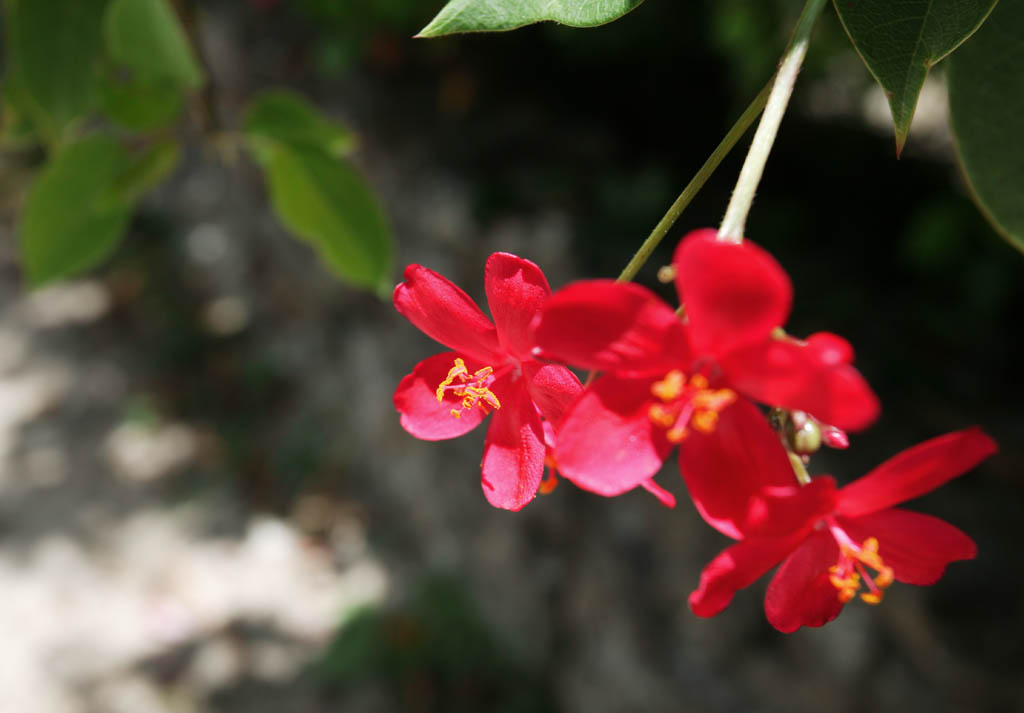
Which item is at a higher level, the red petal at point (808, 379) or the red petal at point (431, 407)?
the red petal at point (808, 379)

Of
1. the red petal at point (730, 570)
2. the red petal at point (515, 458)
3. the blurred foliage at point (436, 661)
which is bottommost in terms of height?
the blurred foliage at point (436, 661)

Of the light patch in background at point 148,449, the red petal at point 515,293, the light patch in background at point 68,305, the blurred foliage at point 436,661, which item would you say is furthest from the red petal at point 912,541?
the light patch in background at point 68,305

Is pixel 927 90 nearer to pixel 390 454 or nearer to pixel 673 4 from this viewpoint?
pixel 673 4

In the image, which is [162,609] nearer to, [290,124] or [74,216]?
[74,216]

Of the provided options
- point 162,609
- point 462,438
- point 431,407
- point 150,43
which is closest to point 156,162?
point 150,43

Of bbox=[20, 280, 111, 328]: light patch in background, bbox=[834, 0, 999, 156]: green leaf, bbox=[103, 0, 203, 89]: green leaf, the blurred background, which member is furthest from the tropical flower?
bbox=[20, 280, 111, 328]: light patch in background

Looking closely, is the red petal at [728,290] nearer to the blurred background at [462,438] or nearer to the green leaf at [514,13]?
the green leaf at [514,13]
